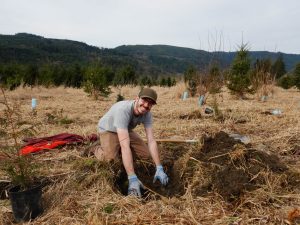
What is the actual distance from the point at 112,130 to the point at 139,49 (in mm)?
148276

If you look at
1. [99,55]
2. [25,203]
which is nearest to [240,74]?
[99,55]

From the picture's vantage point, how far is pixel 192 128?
566 cm

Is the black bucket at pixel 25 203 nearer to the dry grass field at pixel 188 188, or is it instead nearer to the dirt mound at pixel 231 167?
the dry grass field at pixel 188 188

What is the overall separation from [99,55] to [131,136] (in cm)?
1234

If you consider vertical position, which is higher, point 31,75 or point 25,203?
point 25,203

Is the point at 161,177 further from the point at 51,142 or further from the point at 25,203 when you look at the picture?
the point at 51,142

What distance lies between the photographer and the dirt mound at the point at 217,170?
9.48 feet

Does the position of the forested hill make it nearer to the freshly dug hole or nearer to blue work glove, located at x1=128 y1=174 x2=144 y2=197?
the freshly dug hole

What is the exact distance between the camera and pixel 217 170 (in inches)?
124

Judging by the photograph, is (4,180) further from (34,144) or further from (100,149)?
(34,144)

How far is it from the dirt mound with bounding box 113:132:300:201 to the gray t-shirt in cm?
50

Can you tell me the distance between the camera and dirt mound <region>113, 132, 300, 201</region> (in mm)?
2891

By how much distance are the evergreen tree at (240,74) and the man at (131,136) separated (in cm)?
755

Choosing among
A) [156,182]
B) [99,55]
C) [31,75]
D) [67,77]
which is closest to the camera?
[156,182]
